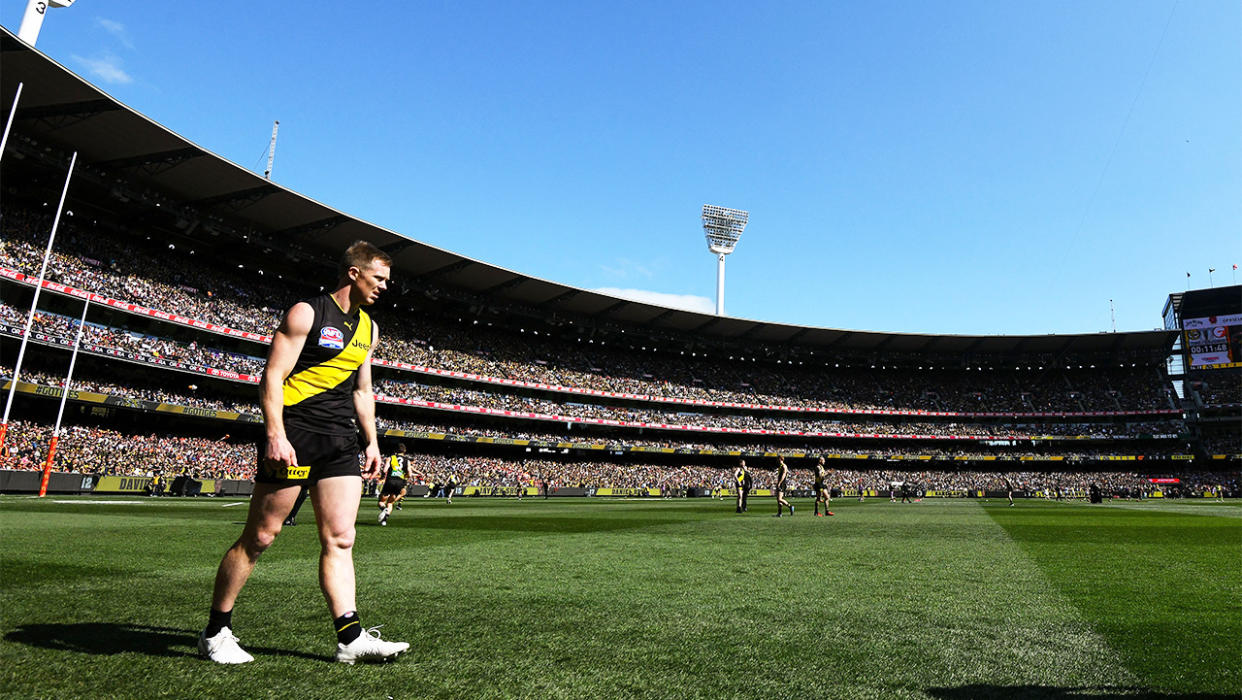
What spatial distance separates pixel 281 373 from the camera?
3.26m

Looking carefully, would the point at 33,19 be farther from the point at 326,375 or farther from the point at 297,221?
the point at 326,375

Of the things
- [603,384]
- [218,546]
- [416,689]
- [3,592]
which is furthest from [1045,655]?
[603,384]

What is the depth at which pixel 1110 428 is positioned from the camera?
6519 centimetres

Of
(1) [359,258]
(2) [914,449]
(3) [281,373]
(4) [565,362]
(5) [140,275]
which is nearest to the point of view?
(3) [281,373]

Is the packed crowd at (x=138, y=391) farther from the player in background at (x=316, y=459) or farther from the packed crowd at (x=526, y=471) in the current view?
the player in background at (x=316, y=459)

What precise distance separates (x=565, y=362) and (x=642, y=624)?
Answer: 55365mm

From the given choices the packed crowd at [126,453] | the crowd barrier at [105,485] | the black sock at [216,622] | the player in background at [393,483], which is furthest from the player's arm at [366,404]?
the packed crowd at [126,453]

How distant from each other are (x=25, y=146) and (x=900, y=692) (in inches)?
1735

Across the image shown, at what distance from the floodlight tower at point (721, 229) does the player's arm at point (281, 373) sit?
73.2 m

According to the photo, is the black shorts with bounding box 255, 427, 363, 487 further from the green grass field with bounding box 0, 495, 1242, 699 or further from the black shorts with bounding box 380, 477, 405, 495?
the black shorts with bounding box 380, 477, 405, 495

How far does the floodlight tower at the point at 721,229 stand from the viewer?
250 ft

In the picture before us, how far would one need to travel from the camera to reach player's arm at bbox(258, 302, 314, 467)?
311 centimetres

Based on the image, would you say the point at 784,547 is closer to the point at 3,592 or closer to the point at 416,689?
the point at 416,689

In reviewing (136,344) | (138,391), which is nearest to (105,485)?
(138,391)
